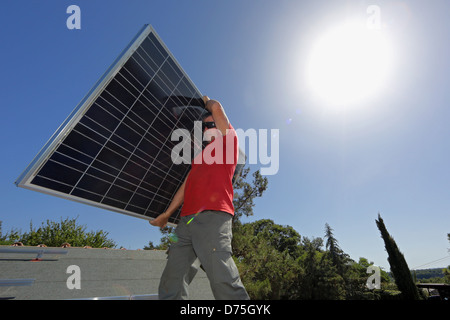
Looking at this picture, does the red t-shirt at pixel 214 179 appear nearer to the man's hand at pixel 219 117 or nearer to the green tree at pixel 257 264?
the man's hand at pixel 219 117

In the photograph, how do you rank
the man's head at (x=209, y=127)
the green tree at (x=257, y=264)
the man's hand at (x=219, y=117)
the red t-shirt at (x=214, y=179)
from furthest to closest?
the green tree at (x=257, y=264)
the man's head at (x=209, y=127)
the man's hand at (x=219, y=117)
the red t-shirt at (x=214, y=179)

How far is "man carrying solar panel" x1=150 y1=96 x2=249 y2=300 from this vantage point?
1.95m

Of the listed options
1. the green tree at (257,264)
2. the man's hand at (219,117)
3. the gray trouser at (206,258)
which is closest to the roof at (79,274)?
the gray trouser at (206,258)

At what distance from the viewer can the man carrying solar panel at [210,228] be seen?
6.38 feet

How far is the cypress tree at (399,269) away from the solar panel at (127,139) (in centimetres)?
3024

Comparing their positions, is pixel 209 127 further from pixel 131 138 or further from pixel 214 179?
pixel 131 138

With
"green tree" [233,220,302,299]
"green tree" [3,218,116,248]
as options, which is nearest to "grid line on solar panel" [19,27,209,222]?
"green tree" [233,220,302,299]

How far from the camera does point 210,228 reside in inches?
88.4

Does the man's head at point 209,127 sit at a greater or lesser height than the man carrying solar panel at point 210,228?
greater

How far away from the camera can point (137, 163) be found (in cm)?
629

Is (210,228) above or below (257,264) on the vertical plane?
above

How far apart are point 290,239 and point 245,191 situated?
33.7 metres

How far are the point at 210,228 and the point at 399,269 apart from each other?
33.7m

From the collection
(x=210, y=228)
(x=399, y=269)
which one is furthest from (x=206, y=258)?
(x=399, y=269)
